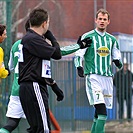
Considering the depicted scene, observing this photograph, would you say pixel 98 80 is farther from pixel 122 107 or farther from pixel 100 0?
pixel 100 0

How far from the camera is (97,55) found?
33.6ft

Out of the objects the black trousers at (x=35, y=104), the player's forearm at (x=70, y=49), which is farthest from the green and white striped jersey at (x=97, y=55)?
the black trousers at (x=35, y=104)

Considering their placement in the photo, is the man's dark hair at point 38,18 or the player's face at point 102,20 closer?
the man's dark hair at point 38,18

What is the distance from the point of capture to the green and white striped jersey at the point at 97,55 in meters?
10.2

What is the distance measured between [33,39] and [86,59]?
3021 millimetres

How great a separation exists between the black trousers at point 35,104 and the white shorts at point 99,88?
8.74ft

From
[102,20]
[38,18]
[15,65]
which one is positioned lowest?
[15,65]

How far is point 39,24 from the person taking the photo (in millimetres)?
7520

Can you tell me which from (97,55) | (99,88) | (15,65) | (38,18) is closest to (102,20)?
(97,55)

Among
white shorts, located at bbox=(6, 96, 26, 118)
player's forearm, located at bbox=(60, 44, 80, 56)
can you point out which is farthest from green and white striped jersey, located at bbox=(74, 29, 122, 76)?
player's forearm, located at bbox=(60, 44, 80, 56)

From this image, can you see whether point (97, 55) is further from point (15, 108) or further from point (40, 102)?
point (40, 102)

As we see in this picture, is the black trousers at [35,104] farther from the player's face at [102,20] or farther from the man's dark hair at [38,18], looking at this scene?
the player's face at [102,20]

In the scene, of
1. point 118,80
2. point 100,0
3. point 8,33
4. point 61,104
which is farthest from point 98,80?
point 100,0

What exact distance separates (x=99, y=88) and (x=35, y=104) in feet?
9.58
